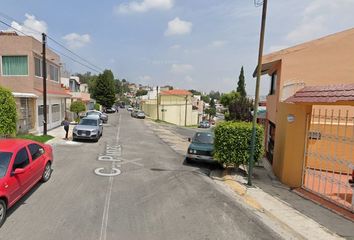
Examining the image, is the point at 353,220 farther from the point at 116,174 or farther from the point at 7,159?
the point at 7,159

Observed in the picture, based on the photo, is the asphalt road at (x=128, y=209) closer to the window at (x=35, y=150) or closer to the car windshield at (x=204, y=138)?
the window at (x=35, y=150)

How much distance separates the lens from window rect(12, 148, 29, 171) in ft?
22.3

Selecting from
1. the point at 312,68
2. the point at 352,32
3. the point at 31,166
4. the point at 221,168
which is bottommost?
the point at 221,168

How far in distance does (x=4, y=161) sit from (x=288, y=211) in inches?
296

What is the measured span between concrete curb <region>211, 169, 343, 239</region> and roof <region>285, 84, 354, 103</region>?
322cm

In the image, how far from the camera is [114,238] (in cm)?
549

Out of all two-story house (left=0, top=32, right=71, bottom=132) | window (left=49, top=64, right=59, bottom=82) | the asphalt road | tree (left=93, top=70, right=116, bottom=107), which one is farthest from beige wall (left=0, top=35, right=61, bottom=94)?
tree (left=93, top=70, right=116, bottom=107)

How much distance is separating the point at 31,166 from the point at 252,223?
621 cm

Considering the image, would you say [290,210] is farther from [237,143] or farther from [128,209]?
[128,209]

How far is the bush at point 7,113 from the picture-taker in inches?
521

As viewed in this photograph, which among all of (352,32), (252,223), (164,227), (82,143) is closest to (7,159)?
(164,227)

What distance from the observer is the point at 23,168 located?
701 cm

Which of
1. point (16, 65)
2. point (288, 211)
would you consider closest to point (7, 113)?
point (16, 65)

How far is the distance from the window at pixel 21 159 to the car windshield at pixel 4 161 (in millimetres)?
175
